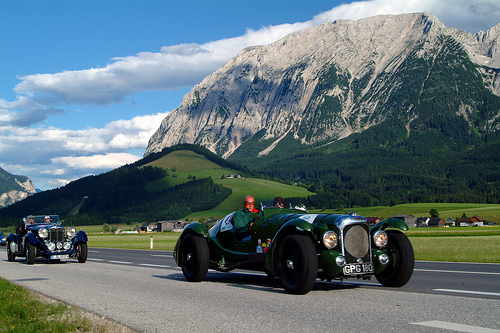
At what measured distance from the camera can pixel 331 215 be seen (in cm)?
923

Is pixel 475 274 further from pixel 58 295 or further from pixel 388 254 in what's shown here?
pixel 58 295

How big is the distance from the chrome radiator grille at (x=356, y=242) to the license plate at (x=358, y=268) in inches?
6.0

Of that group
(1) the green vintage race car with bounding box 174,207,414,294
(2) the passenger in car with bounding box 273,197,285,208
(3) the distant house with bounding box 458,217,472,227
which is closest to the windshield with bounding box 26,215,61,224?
(1) the green vintage race car with bounding box 174,207,414,294

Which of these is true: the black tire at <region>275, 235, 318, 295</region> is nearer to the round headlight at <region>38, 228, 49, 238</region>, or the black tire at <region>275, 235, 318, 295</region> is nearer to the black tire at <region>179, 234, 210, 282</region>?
the black tire at <region>179, 234, 210, 282</region>

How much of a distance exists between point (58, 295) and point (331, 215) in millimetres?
5673

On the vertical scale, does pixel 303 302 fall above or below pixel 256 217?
below

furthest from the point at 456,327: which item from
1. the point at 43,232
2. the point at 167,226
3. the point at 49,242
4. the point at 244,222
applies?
the point at 167,226

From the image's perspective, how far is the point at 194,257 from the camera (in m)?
11.5

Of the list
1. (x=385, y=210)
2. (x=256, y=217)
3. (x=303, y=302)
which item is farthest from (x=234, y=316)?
(x=385, y=210)

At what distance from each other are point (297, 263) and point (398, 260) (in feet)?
7.24

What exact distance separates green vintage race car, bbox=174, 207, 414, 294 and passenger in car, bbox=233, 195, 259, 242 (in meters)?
0.15

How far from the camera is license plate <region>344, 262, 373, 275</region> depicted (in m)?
8.54

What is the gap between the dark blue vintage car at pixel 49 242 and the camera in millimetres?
19688

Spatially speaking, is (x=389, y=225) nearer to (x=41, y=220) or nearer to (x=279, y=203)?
(x=279, y=203)
